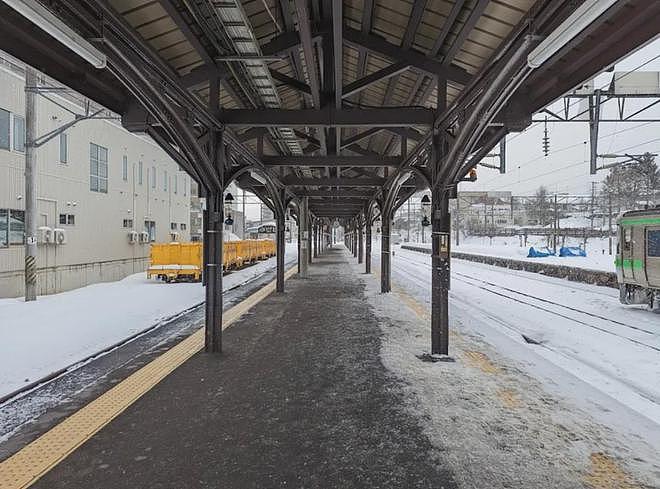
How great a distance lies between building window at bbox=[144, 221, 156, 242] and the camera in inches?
1095

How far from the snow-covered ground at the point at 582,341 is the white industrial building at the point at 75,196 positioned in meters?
11.9

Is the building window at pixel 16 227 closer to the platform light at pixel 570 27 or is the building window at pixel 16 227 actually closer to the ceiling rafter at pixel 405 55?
the ceiling rafter at pixel 405 55

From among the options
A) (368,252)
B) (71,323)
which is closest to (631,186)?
(368,252)

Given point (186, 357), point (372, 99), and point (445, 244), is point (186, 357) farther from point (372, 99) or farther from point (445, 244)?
point (372, 99)

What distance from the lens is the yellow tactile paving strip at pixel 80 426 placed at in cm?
346

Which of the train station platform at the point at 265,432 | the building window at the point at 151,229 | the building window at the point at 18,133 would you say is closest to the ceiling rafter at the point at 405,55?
the train station platform at the point at 265,432

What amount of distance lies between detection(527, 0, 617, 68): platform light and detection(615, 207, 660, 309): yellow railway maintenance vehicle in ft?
30.6

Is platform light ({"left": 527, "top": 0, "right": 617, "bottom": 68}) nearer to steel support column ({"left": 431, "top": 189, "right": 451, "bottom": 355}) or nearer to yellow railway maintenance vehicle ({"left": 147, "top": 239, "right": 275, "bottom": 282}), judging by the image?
steel support column ({"left": 431, "top": 189, "right": 451, "bottom": 355})

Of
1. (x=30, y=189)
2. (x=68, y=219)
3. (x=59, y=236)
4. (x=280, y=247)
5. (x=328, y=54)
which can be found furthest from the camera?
(x=68, y=219)

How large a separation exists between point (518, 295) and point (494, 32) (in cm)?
1086

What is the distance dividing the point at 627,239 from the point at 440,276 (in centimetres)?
783

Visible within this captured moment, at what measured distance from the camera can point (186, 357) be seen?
670cm

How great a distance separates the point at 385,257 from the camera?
14.8 metres

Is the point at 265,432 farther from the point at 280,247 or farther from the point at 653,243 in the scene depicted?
the point at 280,247
